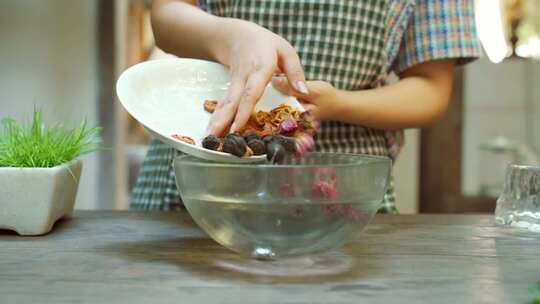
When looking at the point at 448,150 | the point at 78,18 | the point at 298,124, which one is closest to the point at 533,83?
the point at 448,150

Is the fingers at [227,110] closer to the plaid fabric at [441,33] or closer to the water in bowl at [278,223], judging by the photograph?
the water in bowl at [278,223]

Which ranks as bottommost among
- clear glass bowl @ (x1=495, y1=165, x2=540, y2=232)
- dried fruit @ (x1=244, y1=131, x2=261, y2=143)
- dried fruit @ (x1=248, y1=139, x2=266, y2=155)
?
clear glass bowl @ (x1=495, y1=165, x2=540, y2=232)

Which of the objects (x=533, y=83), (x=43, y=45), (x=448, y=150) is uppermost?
(x=43, y=45)

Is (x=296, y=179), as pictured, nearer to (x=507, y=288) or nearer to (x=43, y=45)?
(x=507, y=288)

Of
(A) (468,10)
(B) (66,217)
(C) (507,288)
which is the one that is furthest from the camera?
(A) (468,10)

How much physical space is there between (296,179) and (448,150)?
1.93 meters

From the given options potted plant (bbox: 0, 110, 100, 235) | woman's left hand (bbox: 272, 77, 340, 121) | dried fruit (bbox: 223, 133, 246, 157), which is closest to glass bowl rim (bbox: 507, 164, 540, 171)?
woman's left hand (bbox: 272, 77, 340, 121)

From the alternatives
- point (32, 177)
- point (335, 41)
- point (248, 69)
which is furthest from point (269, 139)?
point (335, 41)

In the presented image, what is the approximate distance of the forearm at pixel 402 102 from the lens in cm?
104

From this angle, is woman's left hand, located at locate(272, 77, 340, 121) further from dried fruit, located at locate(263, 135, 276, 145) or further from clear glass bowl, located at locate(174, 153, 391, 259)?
clear glass bowl, located at locate(174, 153, 391, 259)

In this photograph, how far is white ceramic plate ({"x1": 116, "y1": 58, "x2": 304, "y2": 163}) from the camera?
79 cm

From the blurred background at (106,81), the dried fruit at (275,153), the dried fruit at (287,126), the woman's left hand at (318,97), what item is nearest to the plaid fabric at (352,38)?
the woman's left hand at (318,97)

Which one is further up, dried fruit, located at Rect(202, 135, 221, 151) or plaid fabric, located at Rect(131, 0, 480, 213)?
plaid fabric, located at Rect(131, 0, 480, 213)

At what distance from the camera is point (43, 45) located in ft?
7.49
